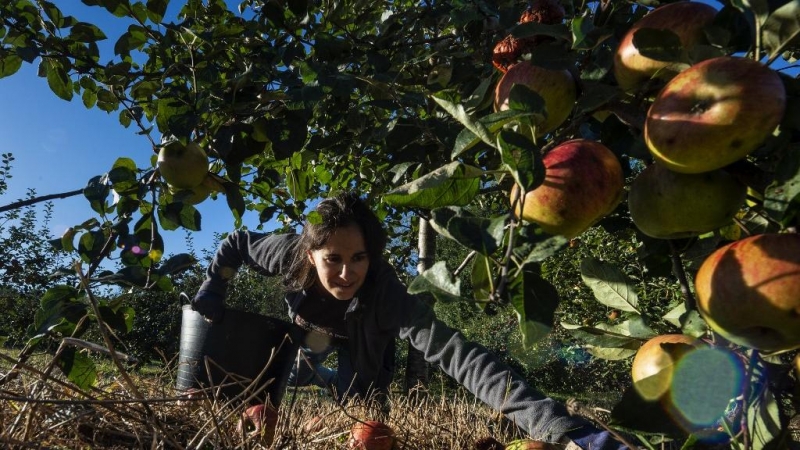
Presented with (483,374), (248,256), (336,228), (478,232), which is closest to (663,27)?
(478,232)

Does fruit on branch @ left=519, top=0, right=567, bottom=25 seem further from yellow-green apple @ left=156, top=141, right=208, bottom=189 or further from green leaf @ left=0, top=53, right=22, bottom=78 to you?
green leaf @ left=0, top=53, right=22, bottom=78

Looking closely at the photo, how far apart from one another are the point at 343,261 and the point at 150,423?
1362 mm

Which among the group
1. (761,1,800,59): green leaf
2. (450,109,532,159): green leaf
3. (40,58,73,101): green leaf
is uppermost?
(40,58,73,101): green leaf

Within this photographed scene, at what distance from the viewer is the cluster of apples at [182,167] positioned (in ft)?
3.42

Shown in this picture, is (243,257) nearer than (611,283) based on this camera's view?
No

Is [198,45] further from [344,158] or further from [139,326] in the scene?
[139,326]

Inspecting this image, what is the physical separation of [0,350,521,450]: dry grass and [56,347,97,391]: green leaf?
0.03 meters

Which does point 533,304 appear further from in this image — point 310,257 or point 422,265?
point 422,265

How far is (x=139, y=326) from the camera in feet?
30.7

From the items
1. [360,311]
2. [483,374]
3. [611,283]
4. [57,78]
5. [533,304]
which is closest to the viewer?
[533,304]

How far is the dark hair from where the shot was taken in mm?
2162

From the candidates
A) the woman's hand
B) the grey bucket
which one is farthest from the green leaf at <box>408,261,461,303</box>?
the woman's hand

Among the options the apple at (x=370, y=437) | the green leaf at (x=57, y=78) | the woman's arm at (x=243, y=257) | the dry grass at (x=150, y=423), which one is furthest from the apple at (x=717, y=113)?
the woman's arm at (x=243, y=257)

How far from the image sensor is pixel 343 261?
2176 millimetres
